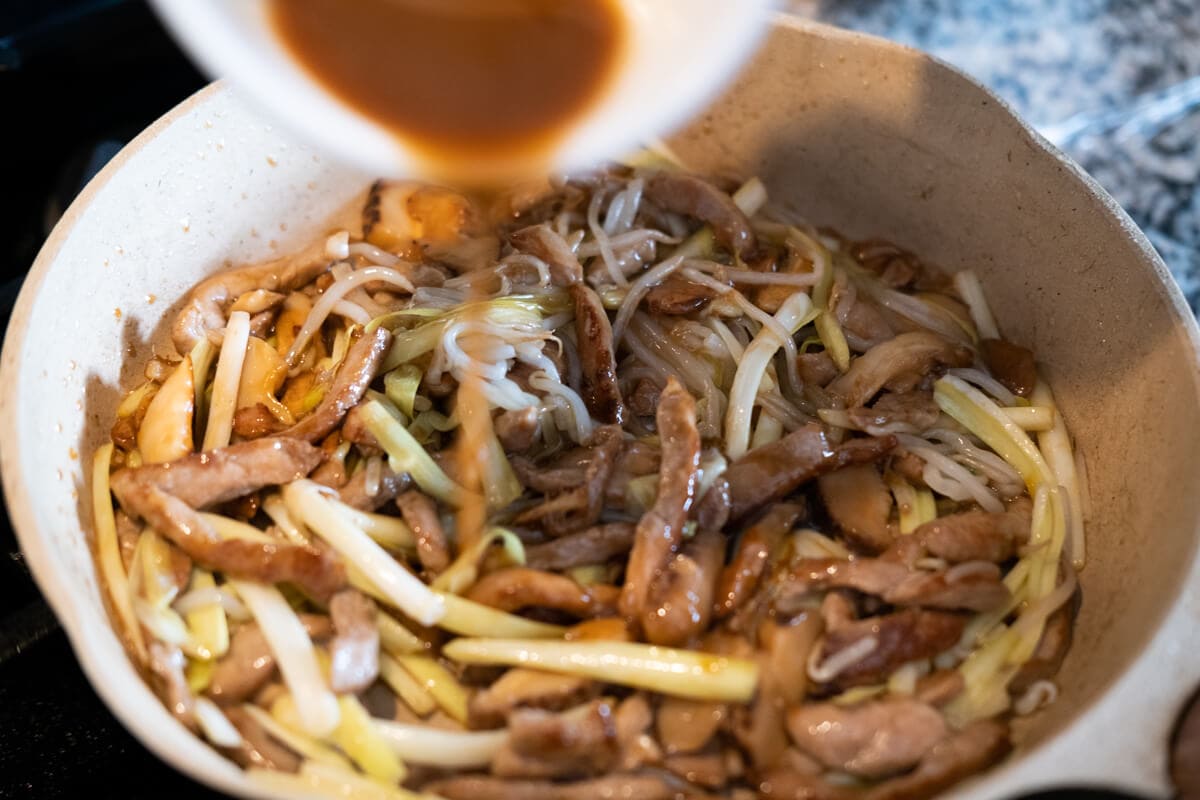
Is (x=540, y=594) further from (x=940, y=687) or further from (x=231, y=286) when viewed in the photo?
(x=231, y=286)

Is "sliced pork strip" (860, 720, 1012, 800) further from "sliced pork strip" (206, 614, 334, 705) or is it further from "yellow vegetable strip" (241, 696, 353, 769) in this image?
"sliced pork strip" (206, 614, 334, 705)

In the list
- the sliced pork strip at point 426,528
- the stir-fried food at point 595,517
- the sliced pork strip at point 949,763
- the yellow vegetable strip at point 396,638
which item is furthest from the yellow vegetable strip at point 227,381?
the sliced pork strip at point 949,763

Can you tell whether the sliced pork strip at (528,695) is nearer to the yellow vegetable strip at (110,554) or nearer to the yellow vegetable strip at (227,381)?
the yellow vegetable strip at (110,554)

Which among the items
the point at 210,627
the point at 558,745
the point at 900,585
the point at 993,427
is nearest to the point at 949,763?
the point at 900,585

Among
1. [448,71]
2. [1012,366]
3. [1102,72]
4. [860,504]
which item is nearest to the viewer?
[448,71]

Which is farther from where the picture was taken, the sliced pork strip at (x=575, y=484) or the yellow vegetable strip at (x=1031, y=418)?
the yellow vegetable strip at (x=1031, y=418)
